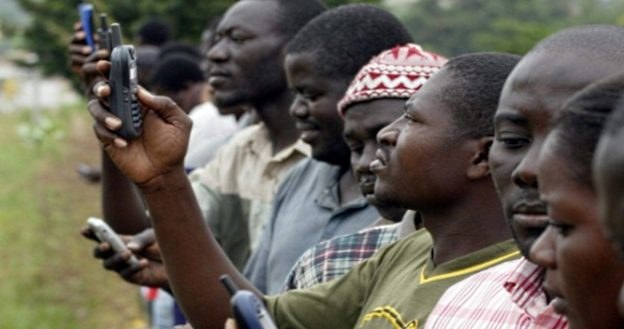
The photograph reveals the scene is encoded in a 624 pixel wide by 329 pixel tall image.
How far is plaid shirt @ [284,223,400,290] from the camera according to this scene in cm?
481

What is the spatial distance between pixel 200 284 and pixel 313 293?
29 centimetres

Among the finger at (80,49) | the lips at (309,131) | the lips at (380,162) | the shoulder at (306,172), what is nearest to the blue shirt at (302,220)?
the shoulder at (306,172)

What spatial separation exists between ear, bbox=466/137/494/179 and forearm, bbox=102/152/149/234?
245 cm

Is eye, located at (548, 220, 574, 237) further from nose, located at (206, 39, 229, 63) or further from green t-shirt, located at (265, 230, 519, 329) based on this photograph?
nose, located at (206, 39, 229, 63)

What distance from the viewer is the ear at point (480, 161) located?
13.4 ft

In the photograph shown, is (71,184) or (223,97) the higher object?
(223,97)

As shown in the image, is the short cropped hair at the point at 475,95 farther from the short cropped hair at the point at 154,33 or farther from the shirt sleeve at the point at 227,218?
the short cropped hair at the point at 154,33

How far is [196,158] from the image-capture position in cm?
784

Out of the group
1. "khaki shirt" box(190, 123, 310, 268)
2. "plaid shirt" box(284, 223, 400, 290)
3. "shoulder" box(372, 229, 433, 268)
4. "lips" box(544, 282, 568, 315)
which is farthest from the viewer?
"khaki shirt" box(190, 123, 310, 268)

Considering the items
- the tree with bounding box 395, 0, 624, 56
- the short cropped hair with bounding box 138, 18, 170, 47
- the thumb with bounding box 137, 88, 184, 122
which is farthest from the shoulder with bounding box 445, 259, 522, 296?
the short cropped hair with bounding box 138, 18, 170, 47

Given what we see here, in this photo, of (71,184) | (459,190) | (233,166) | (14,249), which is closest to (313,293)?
(459,190)

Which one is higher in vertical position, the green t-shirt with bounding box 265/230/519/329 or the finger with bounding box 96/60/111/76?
the finger with bounding box 96/60/111/76

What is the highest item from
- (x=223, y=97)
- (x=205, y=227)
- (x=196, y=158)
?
(x=205, y=227)

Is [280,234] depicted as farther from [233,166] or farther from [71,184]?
[71,184]
